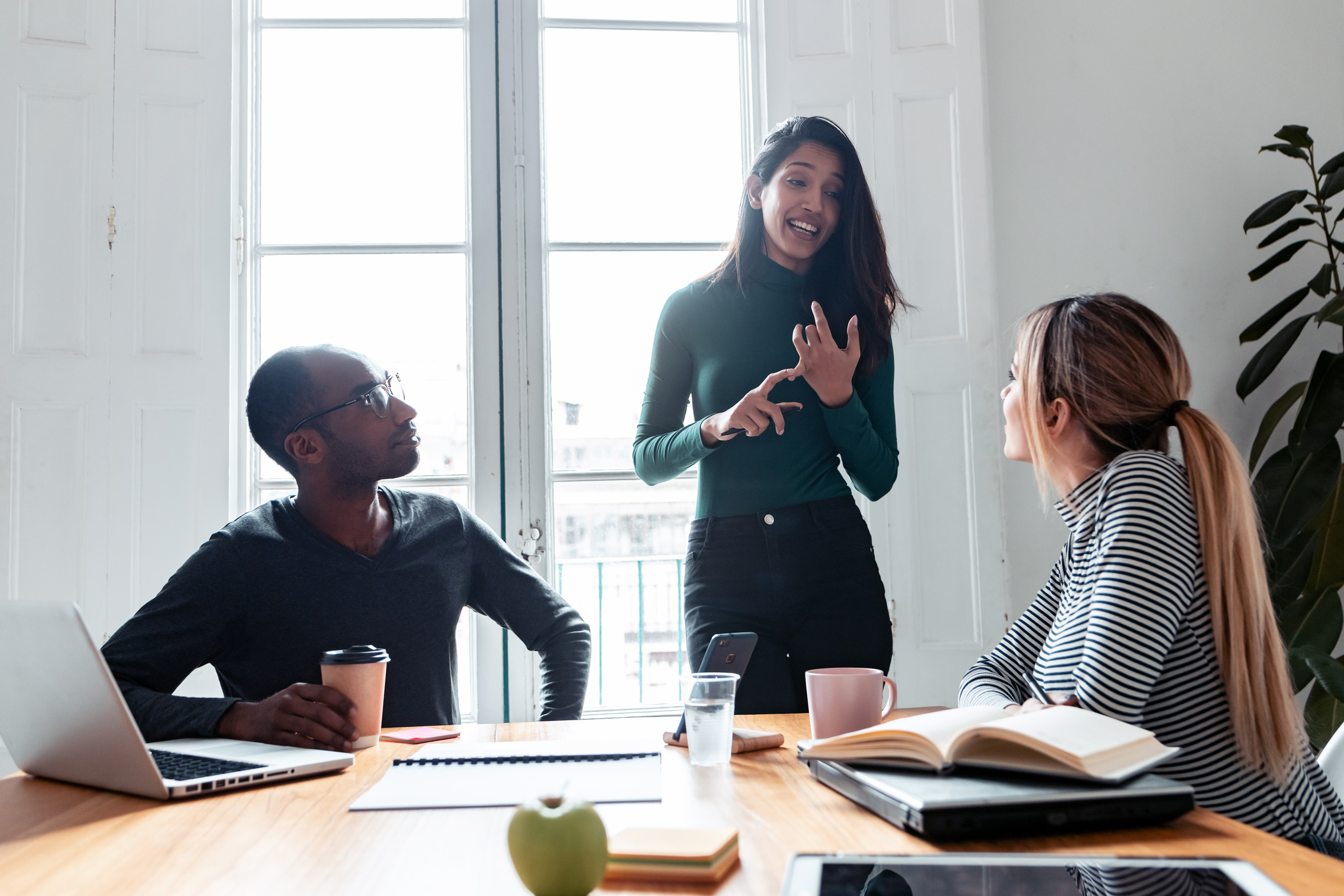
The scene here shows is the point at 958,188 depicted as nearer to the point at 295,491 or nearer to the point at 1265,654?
the point at 1265,654

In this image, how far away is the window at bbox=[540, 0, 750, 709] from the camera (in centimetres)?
261

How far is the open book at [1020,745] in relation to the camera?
2.52 ft

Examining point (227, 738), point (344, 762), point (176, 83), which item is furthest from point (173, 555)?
point (344, 762)

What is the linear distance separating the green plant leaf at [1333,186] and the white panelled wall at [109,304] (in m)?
2.76

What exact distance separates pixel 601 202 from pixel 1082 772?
7.14ft

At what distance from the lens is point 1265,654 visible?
1039 mm

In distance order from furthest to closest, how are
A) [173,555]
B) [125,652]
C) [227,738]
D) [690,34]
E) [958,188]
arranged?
1. [690,34]
2. [958,188]
3. [173,555]
4. [125,652]
5. [227,738]

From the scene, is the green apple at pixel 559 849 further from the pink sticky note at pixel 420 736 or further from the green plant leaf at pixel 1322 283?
the green plant leaf at pixel 1322 283

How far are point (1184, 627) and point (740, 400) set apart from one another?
902 mm

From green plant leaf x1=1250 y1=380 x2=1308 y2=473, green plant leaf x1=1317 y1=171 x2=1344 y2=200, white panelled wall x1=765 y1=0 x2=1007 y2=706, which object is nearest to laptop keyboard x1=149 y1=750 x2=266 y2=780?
white panelled wall x1=765 y1=0 x2=1007 y2=706

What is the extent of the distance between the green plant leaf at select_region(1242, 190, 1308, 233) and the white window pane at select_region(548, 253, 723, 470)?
1.40 m

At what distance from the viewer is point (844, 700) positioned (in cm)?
109

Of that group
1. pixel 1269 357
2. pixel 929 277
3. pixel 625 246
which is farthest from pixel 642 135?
pixel 1269 357

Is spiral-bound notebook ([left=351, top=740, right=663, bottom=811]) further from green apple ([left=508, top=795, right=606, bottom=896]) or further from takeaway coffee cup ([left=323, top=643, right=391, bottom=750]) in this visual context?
green apple ([left=508, top=795, right=606, bottom=896])
